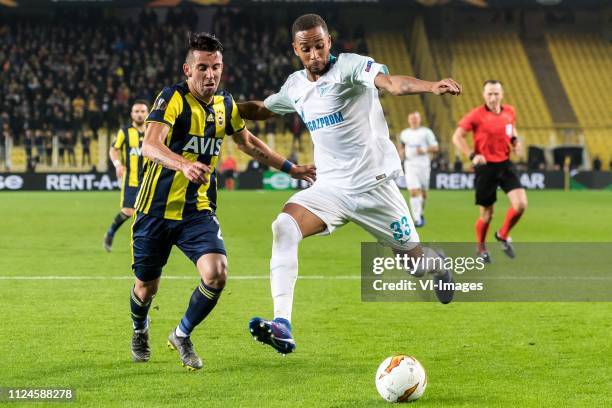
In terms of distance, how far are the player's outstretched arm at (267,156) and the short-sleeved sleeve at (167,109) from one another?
2.62 ft

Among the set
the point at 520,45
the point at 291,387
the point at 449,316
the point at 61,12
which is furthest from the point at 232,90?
the point at 291,387

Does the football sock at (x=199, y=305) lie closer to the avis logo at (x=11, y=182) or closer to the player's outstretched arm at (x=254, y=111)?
the player's outstretched arm at (x=254, y=111)

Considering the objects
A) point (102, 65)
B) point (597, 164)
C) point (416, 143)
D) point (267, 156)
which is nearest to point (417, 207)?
point (416, 143)

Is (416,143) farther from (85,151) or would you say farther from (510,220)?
(85,151)

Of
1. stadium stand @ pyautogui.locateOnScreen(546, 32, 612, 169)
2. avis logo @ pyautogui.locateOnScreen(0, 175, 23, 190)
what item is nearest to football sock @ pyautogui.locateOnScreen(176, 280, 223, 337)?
avis logo @ pyautogui.locateOnScreen(0, 175, 23, 190)

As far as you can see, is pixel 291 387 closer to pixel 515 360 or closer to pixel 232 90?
pixel 515 360

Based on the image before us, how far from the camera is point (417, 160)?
21.5 meters

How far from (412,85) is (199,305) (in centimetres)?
196

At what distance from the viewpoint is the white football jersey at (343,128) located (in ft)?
23.5

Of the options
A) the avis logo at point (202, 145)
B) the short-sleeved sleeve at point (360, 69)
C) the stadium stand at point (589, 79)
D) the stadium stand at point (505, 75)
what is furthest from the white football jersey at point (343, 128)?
the stadium stand at point (589, 79)

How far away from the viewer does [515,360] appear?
275 inches

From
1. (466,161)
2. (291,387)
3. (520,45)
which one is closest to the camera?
(291,387)

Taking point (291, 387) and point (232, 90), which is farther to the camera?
point (232, 90)

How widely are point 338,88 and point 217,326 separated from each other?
7.96ft
